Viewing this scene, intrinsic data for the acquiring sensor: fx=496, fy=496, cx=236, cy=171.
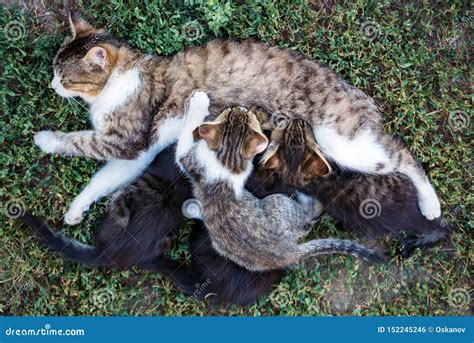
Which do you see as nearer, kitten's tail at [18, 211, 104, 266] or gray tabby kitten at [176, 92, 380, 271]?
gray tabby kitten at [176, 92, 380, 271]

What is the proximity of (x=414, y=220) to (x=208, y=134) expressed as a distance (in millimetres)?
2145

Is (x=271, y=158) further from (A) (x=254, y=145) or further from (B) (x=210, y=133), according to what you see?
(B) (x=210, y=133)

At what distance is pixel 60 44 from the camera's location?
16.0 ft

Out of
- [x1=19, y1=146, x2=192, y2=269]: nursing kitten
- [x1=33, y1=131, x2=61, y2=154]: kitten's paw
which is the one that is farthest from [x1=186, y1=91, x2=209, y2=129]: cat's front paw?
[x1=33, y1=131, x2=61, y2=154]: kitten's paw

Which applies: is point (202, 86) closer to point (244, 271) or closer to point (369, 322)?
point (244, 271)

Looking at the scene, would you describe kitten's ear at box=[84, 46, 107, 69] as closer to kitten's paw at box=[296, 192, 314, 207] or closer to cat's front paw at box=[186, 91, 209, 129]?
cat's front paw at box=[186, 91, 209, 129]

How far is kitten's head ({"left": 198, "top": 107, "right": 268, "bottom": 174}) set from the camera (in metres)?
4.27

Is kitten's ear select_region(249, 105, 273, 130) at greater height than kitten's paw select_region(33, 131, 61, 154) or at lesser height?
greater

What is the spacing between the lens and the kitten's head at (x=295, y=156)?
447 cm

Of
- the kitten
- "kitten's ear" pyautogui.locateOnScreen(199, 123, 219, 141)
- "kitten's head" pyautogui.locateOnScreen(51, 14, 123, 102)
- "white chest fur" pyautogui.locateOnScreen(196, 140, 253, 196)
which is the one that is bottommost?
the kitten

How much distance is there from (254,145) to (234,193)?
476 mm

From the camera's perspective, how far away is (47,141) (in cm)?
482

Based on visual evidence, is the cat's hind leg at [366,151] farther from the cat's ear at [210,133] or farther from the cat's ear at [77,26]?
the cat's ear at [77,26]

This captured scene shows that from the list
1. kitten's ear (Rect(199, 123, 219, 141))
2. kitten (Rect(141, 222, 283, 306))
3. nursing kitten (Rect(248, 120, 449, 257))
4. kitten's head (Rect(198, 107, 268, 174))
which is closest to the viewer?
kitten's ear (Rect(199, 123, 219, 141))
